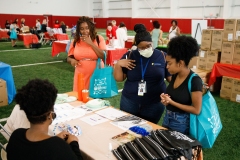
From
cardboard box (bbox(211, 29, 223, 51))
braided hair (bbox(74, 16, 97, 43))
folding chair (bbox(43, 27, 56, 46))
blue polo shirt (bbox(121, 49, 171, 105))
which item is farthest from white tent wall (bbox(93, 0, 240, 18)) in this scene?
blue polo shirt (bbox(121, 49, 171, 105))

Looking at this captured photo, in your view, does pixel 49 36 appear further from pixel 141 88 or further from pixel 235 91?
pixel 141 88

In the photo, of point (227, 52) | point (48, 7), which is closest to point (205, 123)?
point (227, 52)

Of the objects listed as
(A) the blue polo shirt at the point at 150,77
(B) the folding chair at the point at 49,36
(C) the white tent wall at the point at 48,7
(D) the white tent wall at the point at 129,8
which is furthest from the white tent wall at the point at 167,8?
(A) the blue polo shirt at the point at 150,77

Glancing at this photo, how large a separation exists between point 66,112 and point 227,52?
378 centimetres

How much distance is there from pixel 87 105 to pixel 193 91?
105 cm

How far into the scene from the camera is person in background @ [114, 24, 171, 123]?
2267mm

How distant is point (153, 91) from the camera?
2346 millimetres

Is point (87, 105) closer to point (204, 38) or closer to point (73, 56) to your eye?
point (73, 56)

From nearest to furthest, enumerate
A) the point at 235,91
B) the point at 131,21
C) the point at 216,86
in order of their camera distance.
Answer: the point at 235,91, the point at 216,86, the point at 131,21

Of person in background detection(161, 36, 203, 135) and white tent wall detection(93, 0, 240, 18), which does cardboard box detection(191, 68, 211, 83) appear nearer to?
person in background detection(161, 36, 203, 135)

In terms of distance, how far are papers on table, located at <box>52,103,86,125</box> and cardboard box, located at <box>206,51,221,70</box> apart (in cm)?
369

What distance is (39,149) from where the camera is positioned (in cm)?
124

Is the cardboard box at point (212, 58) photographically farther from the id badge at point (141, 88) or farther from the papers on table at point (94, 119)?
the papers on table at point (94, 119)

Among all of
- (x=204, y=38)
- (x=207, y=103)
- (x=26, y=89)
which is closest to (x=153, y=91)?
(x=207, y=103)
